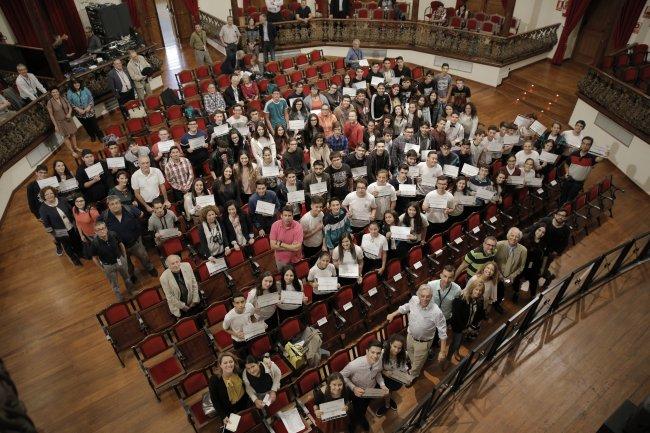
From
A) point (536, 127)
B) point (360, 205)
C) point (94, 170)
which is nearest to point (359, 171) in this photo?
point (360, 205)

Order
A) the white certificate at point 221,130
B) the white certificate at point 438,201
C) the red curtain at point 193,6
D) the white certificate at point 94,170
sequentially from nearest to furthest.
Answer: the white certificate at point 438,201, the white certificate at point 94,170, the white certificate at point 221,130, the red curtain at point 193,6

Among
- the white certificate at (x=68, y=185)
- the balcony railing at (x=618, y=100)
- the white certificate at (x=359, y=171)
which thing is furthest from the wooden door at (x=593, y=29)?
the white certificate at (x=68, y=185)

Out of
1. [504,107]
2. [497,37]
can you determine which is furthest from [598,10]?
[504,107]

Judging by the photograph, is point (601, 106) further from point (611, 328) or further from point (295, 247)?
point (295, 247)

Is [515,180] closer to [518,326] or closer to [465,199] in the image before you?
[465,199]

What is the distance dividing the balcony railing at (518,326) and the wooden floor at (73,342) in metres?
0.35

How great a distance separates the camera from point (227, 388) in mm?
3711

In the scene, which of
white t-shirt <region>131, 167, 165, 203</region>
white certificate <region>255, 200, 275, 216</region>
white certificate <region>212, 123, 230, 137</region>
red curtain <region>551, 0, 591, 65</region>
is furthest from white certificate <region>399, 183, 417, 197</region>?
red curtain <region>551, 0, 591, 65</region>

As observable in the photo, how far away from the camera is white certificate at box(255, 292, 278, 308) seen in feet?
14.2

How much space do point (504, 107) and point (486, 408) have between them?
27.1 feet

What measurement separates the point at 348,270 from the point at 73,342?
3.35 m

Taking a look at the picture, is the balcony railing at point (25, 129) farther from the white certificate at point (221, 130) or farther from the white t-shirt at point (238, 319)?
the white t-shirt at point (238, 319)

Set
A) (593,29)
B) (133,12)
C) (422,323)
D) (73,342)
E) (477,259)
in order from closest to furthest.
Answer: (422,323), (477,259), (73,342), (593,29), (133,12)

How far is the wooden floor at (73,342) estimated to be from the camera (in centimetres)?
439
